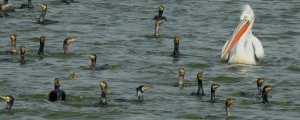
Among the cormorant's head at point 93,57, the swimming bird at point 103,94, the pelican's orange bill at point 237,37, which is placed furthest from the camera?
the pelican's orange bill at point 237,37

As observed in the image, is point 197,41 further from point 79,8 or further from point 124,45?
point 79,8

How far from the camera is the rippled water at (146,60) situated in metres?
31.1

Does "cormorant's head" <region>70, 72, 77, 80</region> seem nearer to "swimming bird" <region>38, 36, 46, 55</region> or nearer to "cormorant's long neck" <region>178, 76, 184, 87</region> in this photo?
"cormorant's long neck" <region>178, 76, 184, 87</region>

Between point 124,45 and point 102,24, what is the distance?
5413mm

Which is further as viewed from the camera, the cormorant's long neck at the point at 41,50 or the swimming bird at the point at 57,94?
the cormorant's long neck at the point at 41,50

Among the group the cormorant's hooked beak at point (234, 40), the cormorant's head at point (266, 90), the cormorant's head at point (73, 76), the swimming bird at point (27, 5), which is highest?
the swimming bird at point (27, 5)

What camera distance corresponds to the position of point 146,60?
3912 cm

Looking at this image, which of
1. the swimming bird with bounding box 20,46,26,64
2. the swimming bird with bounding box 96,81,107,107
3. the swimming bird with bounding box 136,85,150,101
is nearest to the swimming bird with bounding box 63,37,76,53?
the swimming bird with bounding box 20,46,26,64

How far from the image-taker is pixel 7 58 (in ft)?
126

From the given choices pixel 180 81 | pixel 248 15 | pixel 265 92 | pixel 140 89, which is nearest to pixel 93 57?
pixel 180 81

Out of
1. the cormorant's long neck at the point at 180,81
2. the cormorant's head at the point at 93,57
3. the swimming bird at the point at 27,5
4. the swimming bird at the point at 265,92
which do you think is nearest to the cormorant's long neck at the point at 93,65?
the cormorant's head at the point at 93,57

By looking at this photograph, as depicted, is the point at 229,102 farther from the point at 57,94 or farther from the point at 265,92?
the point at 57,94

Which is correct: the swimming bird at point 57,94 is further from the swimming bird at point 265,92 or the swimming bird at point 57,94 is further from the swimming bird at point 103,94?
the swimming bird at point 265,92

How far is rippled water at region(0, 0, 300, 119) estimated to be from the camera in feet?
102
